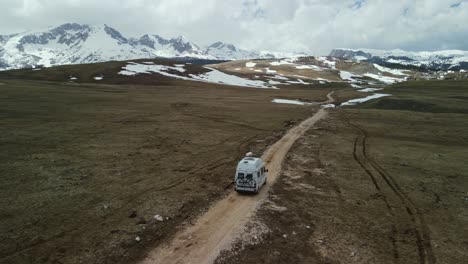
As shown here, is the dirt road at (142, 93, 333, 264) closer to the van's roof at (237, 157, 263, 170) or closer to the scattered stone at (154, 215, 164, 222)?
the scattered stone at (154, 215, 164, 222)

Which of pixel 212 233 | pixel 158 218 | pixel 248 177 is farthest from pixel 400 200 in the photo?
pixel 158 218

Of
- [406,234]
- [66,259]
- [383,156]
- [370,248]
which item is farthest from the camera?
[383,156]

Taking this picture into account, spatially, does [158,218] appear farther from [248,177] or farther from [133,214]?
[248,177]

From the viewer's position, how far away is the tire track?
23466mm

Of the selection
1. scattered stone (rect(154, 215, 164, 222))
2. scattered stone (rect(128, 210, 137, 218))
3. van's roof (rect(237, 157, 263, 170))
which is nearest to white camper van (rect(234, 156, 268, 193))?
van's roof (rect(237, 157, 263, 170))

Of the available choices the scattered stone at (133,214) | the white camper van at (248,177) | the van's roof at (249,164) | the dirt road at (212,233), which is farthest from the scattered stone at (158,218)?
the van's roof at (249,164)

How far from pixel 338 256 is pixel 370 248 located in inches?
106

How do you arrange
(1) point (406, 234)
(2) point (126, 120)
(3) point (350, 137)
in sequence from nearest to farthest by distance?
1. (1) point (406, 234)
2. (3) point (350, 137)
3. (2) point (126, 120)

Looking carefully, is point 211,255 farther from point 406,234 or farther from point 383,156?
point 383,156

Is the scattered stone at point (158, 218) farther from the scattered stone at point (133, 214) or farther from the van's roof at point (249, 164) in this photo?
the van's roof at point (249, 164)

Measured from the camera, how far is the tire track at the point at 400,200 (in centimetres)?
→ 2347

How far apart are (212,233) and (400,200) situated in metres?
18.0

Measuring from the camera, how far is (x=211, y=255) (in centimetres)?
2153

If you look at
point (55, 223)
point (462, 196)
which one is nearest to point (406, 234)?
point (462, 196)
